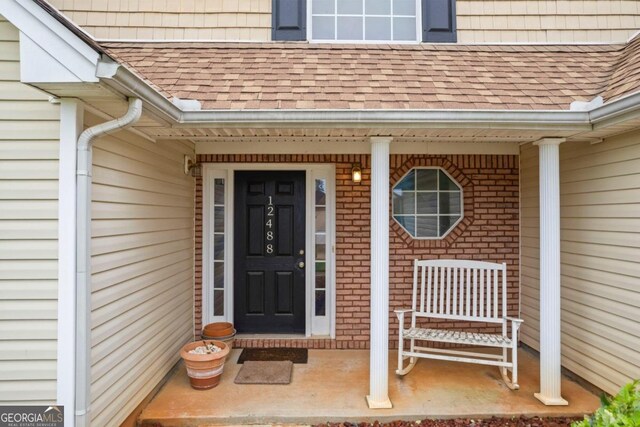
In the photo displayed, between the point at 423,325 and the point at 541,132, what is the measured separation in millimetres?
2485

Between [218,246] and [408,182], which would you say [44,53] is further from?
[408,182]

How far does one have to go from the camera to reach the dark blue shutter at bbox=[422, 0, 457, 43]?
4305 mm

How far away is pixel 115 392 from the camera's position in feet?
8.64

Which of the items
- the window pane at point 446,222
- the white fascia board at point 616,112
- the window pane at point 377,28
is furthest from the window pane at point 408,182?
the white fascia board at point 616,112

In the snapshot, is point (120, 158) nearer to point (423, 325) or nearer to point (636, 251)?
point (423, 325)

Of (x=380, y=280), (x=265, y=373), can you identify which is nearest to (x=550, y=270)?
(x=380, y=280)

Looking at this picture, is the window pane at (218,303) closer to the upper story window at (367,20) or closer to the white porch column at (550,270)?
the upper story window at (367,20)

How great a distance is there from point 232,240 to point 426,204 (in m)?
2.43

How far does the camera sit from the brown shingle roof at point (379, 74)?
3102 mm

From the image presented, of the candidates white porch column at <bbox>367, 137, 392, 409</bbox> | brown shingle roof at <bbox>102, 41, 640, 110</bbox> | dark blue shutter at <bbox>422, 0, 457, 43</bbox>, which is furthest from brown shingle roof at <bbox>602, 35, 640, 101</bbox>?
white porch column at <bbox>367, 137, 392, 409</bbox>

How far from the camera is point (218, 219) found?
4496mm

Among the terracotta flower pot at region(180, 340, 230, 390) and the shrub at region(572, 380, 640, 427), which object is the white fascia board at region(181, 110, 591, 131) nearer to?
the shrub at region(572, 380, 640, 427)

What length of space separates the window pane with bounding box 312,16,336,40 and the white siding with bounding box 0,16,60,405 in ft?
10.1

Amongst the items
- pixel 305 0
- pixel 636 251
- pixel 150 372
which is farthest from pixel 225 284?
pixel 636 251
